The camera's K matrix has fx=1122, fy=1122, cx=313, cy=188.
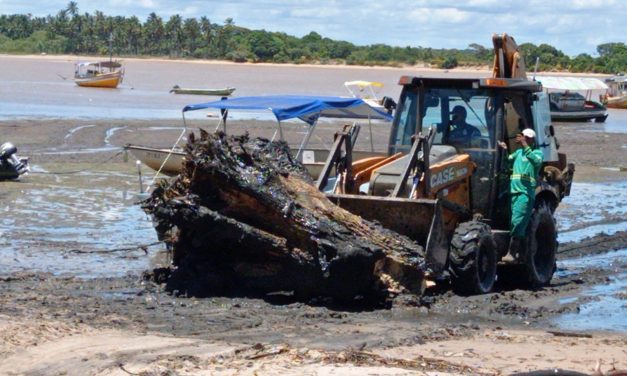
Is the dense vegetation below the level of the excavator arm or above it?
below

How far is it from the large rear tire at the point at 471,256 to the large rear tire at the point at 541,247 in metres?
0.86

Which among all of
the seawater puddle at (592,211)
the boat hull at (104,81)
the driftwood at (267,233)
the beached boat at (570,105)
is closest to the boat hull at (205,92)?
the boat hull at (104,81)

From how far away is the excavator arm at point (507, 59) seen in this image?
12852 millimetres

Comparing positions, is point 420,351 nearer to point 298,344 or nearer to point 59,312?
point 298,344

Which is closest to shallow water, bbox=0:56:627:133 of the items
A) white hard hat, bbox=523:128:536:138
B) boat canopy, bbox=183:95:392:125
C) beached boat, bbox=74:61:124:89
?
beached boat, bbox=74:61:124:89

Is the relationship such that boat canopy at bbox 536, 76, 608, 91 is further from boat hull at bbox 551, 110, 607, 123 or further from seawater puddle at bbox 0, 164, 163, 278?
seawater puddle at bbox 0, 164, 163, 278

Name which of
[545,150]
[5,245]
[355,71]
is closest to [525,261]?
[545,150]

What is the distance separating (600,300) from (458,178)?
199 centimetres

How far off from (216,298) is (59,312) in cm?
150

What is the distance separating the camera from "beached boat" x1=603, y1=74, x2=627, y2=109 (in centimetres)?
5466

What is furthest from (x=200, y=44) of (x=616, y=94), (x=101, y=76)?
(x=616, y=94)

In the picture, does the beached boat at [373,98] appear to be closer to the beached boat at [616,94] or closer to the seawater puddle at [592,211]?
the seawater puddle at [592,211]

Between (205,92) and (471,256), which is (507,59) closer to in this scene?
(471,256)

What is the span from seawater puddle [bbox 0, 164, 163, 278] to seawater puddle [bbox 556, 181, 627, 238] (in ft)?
20.8
